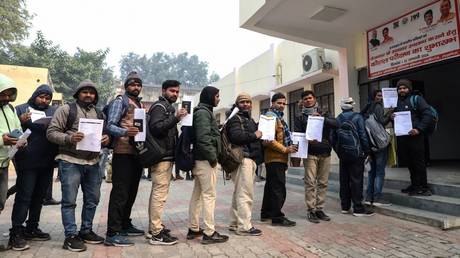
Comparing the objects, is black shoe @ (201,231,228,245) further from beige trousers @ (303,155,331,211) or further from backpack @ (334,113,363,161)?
backpack @ (334,113,363,161)

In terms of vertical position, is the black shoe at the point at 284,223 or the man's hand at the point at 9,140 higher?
the man's hand at the point at 9,140

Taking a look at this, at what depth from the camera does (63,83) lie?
100 ft

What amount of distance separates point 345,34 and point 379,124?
3.94 meters

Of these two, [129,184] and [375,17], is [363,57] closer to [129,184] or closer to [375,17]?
[375,17]

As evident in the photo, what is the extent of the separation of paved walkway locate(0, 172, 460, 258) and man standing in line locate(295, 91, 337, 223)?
0.27 m

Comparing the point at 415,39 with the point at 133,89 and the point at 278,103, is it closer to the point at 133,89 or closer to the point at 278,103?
the point at 278,103

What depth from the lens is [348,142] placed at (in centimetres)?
538

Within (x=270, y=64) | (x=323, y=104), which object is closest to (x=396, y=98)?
(x=323, y=104)

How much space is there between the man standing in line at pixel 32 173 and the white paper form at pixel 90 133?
0.67 metres

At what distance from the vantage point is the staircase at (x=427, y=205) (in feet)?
15.4

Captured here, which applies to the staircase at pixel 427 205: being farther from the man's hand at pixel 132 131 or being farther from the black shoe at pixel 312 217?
the man's hand at pixel 132 131

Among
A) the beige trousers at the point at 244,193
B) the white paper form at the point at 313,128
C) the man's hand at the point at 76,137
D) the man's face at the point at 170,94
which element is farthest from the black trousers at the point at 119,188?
the white paper form at the point at 313,128

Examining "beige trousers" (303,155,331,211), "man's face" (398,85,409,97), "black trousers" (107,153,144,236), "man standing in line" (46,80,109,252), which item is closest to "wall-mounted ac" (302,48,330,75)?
"man's face" (398,85,409,97)

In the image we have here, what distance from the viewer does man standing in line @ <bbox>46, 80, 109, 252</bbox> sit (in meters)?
3.75
